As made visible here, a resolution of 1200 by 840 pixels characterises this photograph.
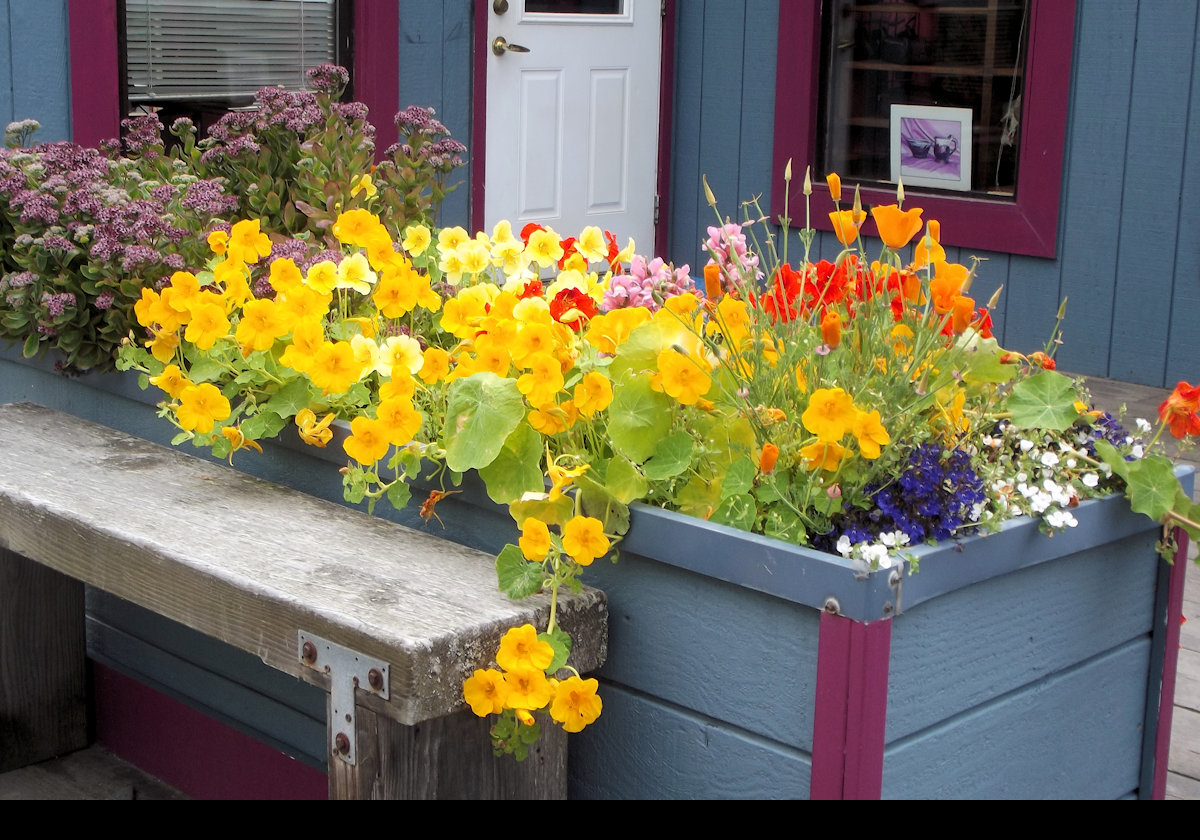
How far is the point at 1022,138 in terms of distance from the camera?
201 inches

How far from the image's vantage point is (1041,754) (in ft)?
5.45

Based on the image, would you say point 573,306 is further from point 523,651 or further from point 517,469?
point 523,651

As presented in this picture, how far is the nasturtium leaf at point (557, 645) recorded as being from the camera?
4.82 ft

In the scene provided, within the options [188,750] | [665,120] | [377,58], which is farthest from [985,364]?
[665,120]

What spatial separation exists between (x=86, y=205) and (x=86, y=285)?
149 mm

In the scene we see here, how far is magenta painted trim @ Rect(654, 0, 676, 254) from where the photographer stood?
6.07m

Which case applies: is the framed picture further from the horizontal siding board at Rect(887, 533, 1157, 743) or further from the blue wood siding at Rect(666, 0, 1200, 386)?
the horizontal siding board at Rect(887, 533, 1157, 743)

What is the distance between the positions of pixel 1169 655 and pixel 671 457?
745 millimetres

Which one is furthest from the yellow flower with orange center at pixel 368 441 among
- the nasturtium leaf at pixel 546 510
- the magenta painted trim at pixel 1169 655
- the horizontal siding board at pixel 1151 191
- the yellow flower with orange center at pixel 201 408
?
the horizontal siding board at pixel 1151 191

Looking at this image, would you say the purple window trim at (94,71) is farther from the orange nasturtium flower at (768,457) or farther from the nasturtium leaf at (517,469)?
the orange nasturtium flower at (768,457)

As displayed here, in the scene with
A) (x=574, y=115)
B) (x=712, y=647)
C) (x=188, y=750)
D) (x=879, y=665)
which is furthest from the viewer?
(x=574, y=115)
